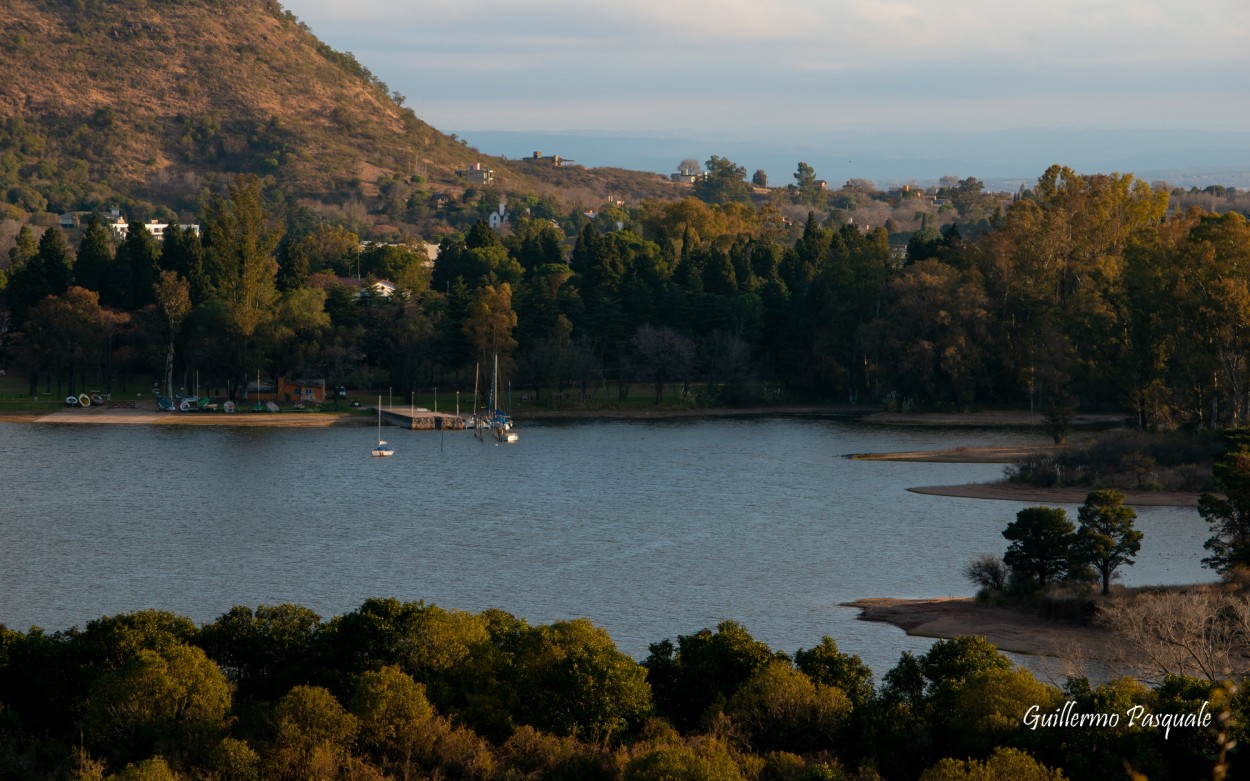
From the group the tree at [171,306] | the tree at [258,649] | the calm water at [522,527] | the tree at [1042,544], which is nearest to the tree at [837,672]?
the calm water at [522,527]

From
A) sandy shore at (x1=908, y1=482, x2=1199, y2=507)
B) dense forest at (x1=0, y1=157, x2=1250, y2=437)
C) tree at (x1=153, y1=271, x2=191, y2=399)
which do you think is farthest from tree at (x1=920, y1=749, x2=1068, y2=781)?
tree at (x1=153, y1=271, x2=191, y2=399)

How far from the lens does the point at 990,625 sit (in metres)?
38.2

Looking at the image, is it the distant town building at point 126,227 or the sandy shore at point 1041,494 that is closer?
the sandy shore at point 1041,494

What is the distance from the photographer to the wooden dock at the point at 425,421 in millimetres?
83125

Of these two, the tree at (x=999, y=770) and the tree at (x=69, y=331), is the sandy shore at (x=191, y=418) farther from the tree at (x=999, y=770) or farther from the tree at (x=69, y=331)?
the tree at (x=999, y=770)

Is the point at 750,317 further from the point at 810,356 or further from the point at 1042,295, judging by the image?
the point at 1042,295

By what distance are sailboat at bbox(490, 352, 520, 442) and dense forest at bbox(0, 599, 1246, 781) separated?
48858mm

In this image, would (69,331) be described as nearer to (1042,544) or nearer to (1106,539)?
(1042,544)

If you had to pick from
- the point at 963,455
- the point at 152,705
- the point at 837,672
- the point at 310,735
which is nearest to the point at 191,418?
the point at 963,455

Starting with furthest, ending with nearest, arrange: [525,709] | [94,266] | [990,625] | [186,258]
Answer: [94,266] → [186,258] → [990,625] → [525,709]

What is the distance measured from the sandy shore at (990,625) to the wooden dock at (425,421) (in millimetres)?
44719

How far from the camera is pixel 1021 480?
62.2 m

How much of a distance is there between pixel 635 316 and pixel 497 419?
14.7 m

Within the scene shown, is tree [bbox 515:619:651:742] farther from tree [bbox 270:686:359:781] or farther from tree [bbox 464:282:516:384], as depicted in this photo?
tree [bbox 464:282:516:384]
